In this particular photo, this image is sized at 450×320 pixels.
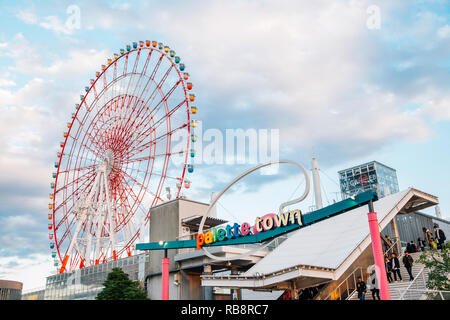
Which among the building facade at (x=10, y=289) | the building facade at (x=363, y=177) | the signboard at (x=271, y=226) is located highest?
the building facade at (x=363, y=177)

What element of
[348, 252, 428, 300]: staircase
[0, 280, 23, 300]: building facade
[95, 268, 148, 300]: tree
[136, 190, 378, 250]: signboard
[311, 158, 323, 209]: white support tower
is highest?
[311, 158, 323, 209]: white support tower

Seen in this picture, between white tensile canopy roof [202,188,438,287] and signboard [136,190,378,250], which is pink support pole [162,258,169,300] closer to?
signboard [136,190,378,250]

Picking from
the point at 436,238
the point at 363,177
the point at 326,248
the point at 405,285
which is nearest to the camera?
the point at 405,285

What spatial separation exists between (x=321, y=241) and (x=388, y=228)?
516 cm

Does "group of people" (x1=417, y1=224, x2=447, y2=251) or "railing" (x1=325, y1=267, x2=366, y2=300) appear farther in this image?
"railing" (x1=325, y1=267, x2=366, y2=300)

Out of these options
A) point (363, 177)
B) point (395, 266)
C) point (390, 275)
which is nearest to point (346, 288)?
point (390, 275)

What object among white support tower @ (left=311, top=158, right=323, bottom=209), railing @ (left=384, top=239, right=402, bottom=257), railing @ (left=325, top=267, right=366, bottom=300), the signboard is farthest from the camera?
white support tower @ (left=311, top=158, right=323, bottom=209)

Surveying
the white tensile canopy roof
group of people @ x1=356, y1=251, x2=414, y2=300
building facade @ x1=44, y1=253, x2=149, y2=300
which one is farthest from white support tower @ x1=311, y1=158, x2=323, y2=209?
group of people @ x1=356, y1=251, x2=414, y2=300

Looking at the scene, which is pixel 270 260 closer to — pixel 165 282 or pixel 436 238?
pixel 165 282

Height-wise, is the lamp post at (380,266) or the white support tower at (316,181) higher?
the white support tower at (316,181)

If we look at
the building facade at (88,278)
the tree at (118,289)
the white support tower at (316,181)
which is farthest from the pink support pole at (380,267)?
the white support tower at (316,181)

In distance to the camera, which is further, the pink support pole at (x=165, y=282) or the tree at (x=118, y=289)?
the tree at (x=118, y=289)

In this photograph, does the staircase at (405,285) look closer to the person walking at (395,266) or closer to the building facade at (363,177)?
the person walking at (395,266)

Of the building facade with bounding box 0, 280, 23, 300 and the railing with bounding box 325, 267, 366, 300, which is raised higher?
the building facade with bounding box 0, 280, 23, 300
